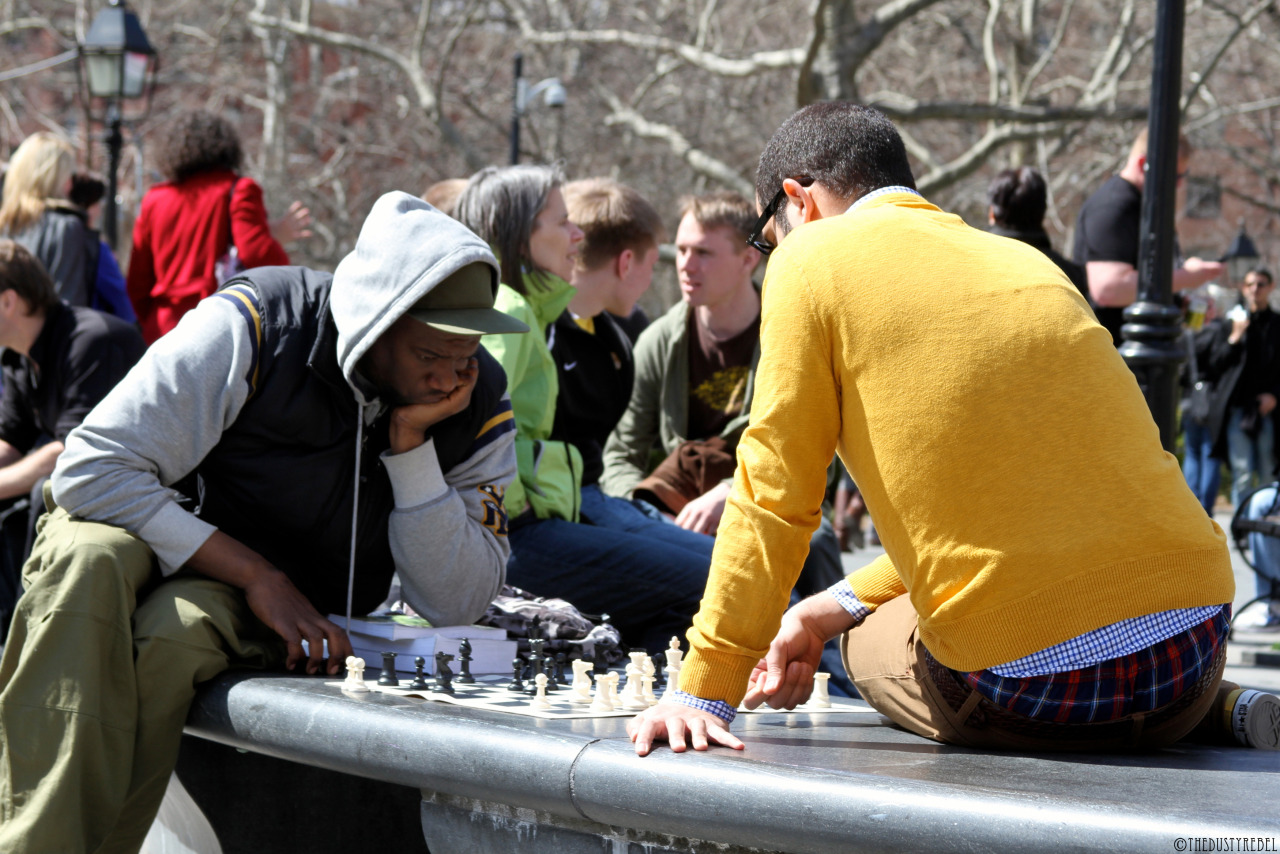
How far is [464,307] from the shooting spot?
10.2 ft

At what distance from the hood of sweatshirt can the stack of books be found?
54 centimetres

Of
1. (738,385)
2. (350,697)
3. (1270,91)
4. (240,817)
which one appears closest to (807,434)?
(350,697)

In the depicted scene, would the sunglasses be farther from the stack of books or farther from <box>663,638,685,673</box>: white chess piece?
the stack of books

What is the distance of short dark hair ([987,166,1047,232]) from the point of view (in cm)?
554

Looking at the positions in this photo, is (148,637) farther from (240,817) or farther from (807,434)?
(807,434)

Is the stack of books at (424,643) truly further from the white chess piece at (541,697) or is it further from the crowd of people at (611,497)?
the white chess piece at (541,697)

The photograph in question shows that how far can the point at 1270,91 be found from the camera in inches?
868

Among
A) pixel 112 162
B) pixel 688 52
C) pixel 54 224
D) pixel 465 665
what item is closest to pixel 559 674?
pixel 465 665

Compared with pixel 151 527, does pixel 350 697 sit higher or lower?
lower

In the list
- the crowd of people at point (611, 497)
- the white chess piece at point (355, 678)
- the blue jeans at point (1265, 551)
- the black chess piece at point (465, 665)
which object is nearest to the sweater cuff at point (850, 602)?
the crowd of people at point (611, 497)

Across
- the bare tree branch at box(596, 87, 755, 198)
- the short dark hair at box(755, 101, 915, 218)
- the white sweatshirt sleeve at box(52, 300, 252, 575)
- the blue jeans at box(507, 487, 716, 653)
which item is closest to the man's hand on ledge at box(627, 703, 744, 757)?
the short dark hair at box(755, 101, 915, 218)

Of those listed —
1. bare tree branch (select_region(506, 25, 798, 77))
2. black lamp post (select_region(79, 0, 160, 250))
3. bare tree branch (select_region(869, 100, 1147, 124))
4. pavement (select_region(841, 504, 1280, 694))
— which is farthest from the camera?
bare tree branch (select_region(506, 25, 798, 77))

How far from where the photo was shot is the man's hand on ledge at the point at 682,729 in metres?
2.35

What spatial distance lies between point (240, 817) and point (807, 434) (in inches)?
73.1
